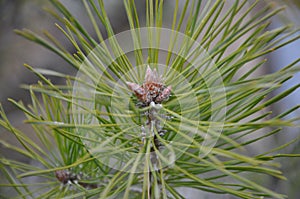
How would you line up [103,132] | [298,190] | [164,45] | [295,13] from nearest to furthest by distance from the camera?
[103,132] < [295,13] < [298,190] < [164,45]

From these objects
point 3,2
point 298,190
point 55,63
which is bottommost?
point 298,190

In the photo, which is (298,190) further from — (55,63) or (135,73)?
(55,63)

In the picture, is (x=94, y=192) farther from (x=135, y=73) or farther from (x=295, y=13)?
(x=295, y=13)

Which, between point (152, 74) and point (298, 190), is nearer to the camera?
point (152, 74)

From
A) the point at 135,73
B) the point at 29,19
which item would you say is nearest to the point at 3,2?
the point at 29,19

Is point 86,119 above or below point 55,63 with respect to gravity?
below

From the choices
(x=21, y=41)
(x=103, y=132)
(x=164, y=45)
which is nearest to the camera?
(x=103, y=132)
